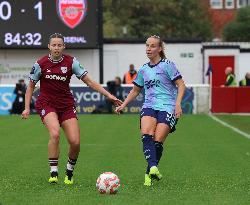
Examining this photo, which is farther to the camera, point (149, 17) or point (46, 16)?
point (149, 17)

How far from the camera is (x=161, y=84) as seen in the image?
11.3 metres

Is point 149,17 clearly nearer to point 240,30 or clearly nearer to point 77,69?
point 240,30

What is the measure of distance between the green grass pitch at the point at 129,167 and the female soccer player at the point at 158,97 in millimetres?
610

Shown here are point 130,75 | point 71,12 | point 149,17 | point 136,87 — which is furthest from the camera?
point 149,17

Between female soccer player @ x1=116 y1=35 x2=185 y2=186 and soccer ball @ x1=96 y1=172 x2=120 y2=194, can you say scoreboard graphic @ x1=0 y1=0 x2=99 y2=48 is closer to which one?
female soccer player @ x1=116 y1=35 x2=185 y2=186

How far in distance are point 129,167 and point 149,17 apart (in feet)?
Answer: 206

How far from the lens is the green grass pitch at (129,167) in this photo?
978 cm

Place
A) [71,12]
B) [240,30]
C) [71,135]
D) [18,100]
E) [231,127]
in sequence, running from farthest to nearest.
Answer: [240,30]
[71,12]
[18,100]
[231,127]
[71,135]

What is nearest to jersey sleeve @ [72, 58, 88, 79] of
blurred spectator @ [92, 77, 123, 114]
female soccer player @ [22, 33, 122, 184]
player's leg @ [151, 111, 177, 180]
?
female soccer player @ [22, 33, 122, 184]

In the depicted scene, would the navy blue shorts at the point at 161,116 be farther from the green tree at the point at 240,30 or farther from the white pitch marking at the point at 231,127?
the green tree at the point at 240,30

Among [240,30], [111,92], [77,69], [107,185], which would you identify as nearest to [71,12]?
[111,92]

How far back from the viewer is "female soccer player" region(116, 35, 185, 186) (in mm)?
11289

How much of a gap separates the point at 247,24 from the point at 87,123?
5800cm

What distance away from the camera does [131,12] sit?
76375mm
